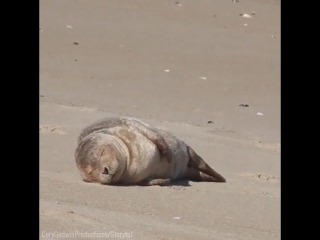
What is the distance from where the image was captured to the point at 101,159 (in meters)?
6.39

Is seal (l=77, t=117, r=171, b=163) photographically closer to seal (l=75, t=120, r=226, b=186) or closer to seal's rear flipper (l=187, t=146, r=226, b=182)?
seal (l=75, t=120, r=226, b=186)

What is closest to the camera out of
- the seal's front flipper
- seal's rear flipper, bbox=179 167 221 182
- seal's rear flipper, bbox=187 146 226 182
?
the seal's front flipper

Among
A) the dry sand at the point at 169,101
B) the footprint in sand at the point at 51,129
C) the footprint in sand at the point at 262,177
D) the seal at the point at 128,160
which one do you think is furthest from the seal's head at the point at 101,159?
the footprint in sand at the point at 51,129

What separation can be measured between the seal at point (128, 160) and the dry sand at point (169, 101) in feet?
0.60

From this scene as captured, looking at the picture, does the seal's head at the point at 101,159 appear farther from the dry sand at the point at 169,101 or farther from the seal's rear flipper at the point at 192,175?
the seal's rear flipper at the point at 192,175

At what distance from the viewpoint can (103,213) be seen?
5016 mm

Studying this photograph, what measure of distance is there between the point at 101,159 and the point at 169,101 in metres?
4.43

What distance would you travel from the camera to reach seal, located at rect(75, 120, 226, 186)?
20.9ft

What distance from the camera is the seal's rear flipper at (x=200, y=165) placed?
23.0 feet

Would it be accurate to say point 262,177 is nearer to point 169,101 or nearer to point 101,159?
point 101,159

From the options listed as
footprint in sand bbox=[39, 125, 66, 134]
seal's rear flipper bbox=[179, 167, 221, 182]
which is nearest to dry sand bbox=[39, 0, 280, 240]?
footprint in sand bbox=[39, 125, 66, 134]
